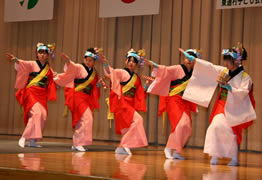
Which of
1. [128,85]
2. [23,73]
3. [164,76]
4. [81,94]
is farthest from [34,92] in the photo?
[164,76]

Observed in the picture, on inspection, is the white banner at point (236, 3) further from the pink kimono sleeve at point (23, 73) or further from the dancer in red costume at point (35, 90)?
the pink kimono sleeve at point (23, 73)

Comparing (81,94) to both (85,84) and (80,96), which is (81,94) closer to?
(80,96)

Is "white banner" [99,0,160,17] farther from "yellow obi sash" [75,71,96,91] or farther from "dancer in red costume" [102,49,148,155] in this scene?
"yellow obi sash" [75,71,96,91]

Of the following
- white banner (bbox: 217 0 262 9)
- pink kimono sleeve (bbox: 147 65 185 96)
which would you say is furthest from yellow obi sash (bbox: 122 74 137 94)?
white banner (bbox: 217 0 262 9)

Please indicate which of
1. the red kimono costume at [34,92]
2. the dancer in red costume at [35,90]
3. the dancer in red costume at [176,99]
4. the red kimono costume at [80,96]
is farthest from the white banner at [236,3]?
the red kimono costume at [34,92]

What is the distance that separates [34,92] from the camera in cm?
723

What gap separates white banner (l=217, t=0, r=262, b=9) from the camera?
796 cm

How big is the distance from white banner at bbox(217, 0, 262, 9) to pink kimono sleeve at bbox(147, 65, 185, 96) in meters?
2.44

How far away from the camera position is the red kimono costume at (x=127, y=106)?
6578 millimetres

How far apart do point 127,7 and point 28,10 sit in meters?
2.52

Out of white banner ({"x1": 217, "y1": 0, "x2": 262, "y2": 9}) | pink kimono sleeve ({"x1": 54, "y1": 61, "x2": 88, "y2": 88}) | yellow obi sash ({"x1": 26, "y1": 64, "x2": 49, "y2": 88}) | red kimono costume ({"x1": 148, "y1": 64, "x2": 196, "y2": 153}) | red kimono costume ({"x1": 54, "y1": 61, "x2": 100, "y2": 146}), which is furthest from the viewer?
white banner ({"x1": 217, "y1": 0, "x2": 262, "y2": 9})

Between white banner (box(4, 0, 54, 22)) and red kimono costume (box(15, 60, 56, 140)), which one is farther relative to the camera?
white banner (box(4, 0, 54, 22))

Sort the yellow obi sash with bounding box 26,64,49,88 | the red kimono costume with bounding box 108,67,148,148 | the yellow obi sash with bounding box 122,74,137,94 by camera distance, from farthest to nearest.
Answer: the yellow obi sash with bounding box 26,64,49,88 → the yellow obi sash with bounding box 122,74,137,94 → the red kimono costume with bounding box 108,67,148,148

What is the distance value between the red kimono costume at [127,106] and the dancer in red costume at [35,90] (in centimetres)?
112
